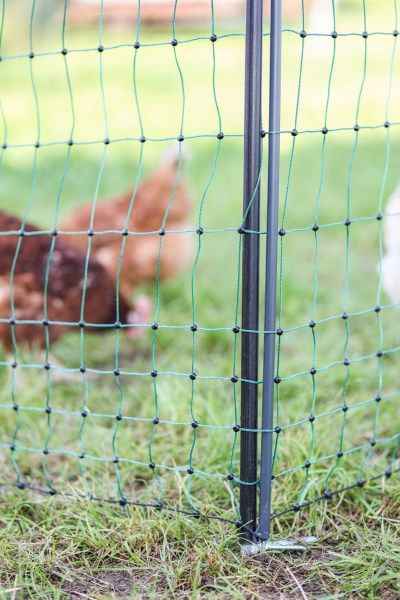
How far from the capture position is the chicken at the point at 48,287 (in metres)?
3.03

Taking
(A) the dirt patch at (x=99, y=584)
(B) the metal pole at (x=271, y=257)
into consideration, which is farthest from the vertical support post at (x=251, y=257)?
(A) the dirt patch at (x=99, y=584)

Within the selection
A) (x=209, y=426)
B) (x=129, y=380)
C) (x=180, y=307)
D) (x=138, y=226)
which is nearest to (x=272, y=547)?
(x=209, y=426)

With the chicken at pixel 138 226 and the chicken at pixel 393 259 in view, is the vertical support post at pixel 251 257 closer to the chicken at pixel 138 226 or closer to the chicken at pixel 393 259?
the chicken at pixel 393 259

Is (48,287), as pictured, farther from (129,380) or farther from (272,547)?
(272,547)

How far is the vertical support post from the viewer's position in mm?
1809

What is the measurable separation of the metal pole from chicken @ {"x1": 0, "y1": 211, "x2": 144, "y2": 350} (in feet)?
4.13

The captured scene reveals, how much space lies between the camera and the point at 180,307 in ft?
12.9

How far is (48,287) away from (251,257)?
141cm

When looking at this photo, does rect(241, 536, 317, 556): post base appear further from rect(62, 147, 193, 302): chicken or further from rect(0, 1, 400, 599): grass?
rect(62, 147, 193, 302): chicken

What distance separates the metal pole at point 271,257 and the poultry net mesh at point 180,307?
0.04 metres

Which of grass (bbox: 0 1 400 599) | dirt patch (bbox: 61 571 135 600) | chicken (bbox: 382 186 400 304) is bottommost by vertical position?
dirt patch (bbox: 61 571 135 600)

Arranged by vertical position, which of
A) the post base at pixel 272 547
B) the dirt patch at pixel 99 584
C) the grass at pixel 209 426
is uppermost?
the grass at pixel 209 426

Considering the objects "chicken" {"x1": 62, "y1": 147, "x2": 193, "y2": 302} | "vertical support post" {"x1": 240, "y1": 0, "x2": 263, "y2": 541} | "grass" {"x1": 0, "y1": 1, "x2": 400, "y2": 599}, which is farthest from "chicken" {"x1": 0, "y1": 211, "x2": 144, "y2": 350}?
"vertical support post" {"x1": 240, "y1": 0, "x2": 263, "y2": 541}

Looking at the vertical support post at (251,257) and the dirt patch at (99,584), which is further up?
the vertical support post at (251,257)
